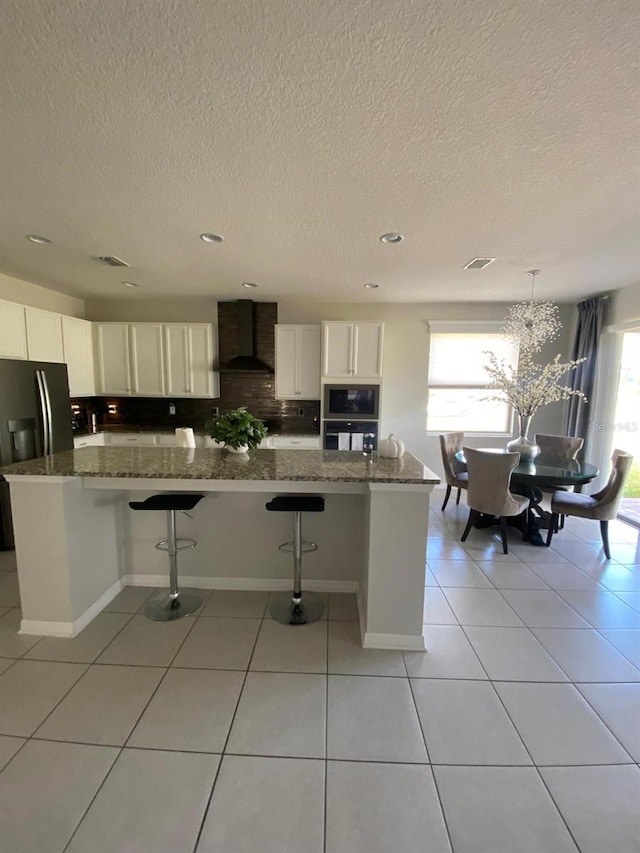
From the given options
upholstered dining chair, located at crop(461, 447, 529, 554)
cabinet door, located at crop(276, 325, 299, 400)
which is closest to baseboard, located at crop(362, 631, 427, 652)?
upholstered dining chair, located at crop(461, 447, 529, 554)

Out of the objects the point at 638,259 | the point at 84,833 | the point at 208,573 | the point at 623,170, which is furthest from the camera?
the point at 638,259

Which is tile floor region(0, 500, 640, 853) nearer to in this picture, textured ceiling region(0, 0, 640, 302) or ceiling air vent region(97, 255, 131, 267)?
textured ceiling region(0, 0, 640, 302)

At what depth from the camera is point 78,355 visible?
4488mm

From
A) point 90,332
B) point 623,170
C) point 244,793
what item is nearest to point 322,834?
point 244,793

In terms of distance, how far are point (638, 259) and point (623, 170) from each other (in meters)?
1.85

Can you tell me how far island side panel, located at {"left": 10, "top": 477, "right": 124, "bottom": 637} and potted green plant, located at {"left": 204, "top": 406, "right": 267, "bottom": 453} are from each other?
881mm

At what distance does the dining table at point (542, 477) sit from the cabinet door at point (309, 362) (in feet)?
7.56

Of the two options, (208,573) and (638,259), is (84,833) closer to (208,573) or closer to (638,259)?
(208,573)

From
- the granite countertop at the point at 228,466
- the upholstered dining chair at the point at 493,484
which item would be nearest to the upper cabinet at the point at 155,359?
the granite countertop at the point at 228,466

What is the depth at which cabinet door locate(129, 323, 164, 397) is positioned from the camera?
4.76m

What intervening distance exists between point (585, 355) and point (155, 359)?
562 cm

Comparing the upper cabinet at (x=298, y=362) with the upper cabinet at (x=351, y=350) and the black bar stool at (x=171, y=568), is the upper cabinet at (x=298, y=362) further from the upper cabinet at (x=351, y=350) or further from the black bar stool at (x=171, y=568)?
the black bar stool at (x=171, y=568)

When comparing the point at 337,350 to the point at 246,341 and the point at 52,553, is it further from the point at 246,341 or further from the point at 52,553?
the point at 52,553

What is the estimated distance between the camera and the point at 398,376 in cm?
511
